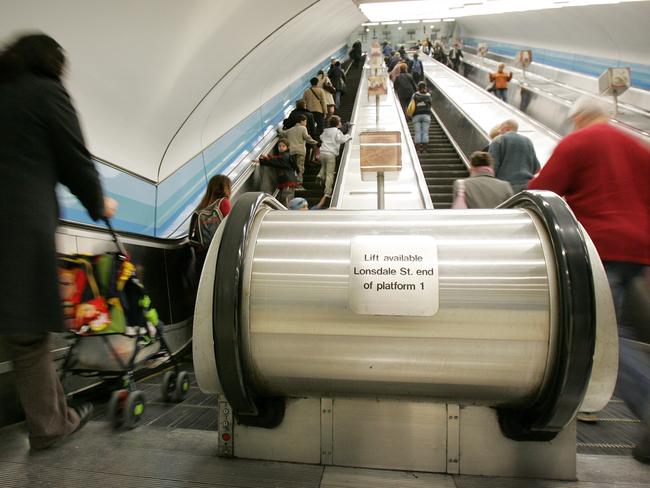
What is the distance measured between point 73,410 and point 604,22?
21145mm

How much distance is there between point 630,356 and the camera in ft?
6.17

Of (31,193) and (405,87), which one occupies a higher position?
(405,87)

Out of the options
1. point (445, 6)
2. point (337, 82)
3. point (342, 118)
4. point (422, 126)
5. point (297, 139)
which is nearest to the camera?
point (297, 139)

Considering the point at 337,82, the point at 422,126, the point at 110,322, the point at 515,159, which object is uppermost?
the point at 337,82

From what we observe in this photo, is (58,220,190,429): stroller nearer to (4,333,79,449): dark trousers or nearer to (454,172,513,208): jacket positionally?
(4,333,79,449): dark trousers

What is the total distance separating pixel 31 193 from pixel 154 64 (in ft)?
12.6

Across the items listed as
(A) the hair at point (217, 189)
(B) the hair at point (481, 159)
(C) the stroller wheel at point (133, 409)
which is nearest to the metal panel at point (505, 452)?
(C) the stroller wheel at point (133, 409)

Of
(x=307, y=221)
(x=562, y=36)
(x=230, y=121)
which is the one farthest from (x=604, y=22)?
(x=307, y=221)

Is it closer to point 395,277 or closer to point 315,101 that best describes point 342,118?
point 315,101

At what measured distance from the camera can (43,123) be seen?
1.78 m

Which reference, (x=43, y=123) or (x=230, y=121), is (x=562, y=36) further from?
(x=43, y=123)

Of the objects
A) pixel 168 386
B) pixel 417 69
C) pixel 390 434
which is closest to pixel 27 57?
pixel 168 386

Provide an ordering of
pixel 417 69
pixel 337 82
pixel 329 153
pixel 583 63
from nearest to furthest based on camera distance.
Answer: pixel 329 153
pixel 337 82
pixel 417 69
pixel 583 63

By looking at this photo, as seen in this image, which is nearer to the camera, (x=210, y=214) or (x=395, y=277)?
(x=395, y=277)
